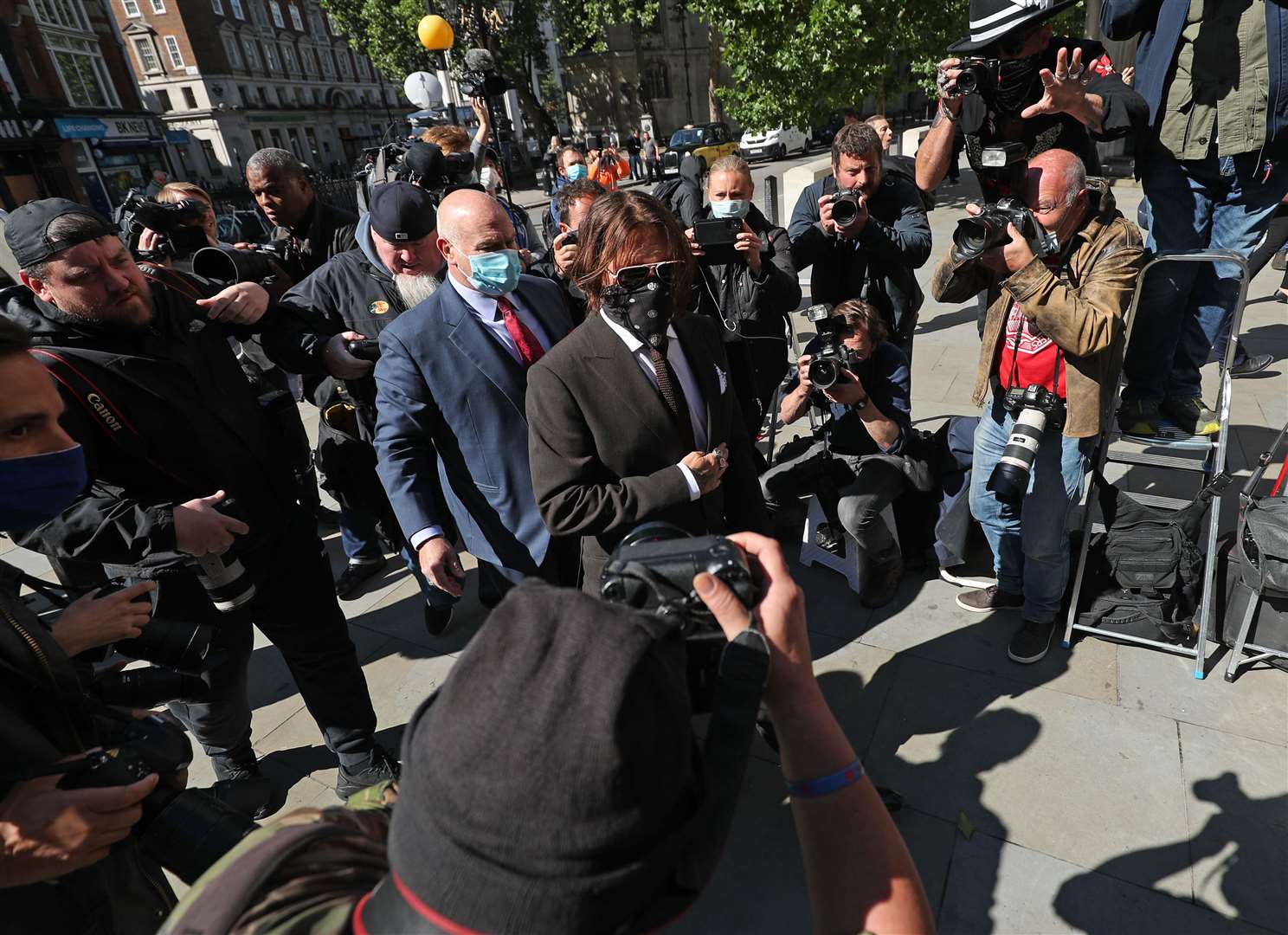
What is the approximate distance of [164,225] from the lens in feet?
10.6

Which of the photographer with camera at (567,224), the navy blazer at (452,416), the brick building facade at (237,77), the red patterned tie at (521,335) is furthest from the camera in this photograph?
the brick building facade at (237,77)

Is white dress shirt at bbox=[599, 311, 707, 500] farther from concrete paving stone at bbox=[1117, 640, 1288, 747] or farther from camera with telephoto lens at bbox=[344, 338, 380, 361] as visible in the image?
concrete paving stone at bbox=[1117, 640, 1288, 747]

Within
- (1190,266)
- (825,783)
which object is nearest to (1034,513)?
(1190,266)

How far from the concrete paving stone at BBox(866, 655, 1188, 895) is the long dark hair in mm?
1915

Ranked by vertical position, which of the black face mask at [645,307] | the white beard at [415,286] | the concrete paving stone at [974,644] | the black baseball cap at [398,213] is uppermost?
the black baseball cap at [398,213]

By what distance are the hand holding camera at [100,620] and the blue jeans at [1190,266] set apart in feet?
12.5

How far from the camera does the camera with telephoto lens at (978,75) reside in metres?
2.98

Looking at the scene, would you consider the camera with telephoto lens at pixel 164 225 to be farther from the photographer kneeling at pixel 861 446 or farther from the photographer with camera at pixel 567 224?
the photographer kneeling at pixel 861 446

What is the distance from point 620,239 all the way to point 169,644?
66.0 inches

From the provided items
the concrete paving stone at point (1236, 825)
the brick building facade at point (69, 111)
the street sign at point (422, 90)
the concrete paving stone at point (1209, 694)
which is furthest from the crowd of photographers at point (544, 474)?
the brick building facade at point (69, 111)

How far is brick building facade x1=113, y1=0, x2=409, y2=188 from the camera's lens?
41250 millimetres

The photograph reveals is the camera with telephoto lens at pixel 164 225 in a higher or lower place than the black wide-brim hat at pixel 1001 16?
lower

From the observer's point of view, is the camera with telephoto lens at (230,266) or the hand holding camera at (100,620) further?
the camera with telephoto lens at (230,266)

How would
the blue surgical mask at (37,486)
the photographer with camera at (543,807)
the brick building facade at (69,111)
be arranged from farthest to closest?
the brick building facade at (69,111)
the blue surgical mask at (37,486)
the photographer with camera at (543,807)
